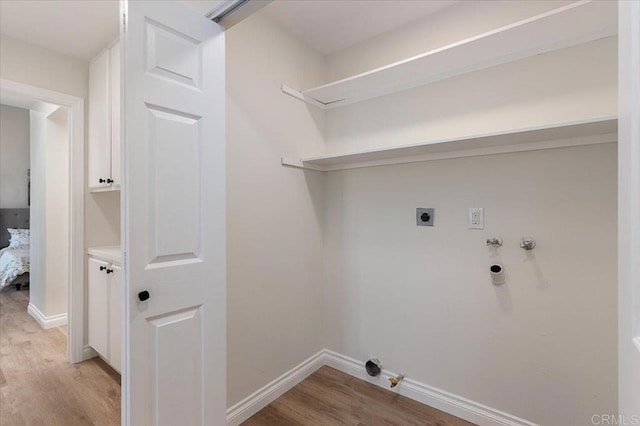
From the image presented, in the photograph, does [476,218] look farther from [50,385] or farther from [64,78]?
[64,78]

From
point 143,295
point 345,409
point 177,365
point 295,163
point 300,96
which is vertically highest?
point 300,96

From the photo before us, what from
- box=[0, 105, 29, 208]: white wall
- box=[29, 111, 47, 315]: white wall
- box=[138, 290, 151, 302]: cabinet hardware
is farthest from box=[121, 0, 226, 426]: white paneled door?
box=[0, 105, 29, 208]: white wall

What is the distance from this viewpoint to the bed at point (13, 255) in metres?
3.97

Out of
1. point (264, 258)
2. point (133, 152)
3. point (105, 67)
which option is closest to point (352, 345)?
point (264, 258)

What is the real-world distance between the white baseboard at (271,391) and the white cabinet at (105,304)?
976mm

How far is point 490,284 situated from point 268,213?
141 centimetres

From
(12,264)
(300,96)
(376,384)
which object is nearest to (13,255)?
(12,264)

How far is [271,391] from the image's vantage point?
194cm

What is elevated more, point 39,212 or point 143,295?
point 39,212

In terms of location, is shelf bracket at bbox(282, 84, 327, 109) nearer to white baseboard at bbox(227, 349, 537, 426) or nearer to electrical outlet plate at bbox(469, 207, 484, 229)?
electrical outlet plate at bbox(469, 207, 484, 229)

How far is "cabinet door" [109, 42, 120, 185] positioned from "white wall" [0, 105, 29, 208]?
3927 millimetres

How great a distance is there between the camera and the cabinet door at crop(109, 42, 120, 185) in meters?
2.13

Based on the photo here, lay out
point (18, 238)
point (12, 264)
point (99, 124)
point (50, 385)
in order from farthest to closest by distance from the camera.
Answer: point (18, 238), point (12, 264), point (99, 124), point (50, 385)

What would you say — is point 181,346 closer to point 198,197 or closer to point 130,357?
point 130,357
